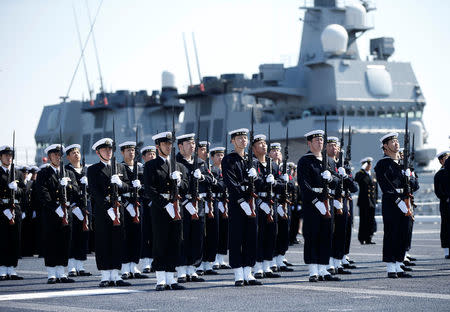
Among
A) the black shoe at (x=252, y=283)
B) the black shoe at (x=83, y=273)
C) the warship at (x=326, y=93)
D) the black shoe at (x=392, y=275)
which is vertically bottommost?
the black shoe at (x=252, y=283)

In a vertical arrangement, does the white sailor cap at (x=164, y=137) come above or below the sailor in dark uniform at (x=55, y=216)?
above

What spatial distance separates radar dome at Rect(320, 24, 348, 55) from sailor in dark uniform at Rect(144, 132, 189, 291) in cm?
3070

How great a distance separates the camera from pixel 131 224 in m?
13.9

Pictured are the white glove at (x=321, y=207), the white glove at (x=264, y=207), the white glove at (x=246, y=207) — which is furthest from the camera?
the white glove at (x=264, y=207)

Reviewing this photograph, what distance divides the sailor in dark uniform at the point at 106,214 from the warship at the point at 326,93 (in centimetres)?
2453

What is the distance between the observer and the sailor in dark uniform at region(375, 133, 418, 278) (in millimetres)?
12539

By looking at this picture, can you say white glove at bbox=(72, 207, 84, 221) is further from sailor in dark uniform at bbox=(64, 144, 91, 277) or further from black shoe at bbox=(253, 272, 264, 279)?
black shoe at bbox=(253, 272, 264, 279)

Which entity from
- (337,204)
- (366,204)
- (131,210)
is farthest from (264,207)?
(366,204)

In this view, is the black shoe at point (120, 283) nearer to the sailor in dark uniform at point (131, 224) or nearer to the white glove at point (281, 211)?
the sailor in dark uniform at point (131, 224)

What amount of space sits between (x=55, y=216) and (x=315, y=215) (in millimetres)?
3838

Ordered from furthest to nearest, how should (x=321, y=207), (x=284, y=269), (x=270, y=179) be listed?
(x=284, y=269), (x=270, y=179), (x=321, y=207)

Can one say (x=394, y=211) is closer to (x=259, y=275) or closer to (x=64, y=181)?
(x=259, y=275)

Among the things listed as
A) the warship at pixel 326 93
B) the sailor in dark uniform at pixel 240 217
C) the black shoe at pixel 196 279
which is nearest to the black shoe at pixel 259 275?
the black shoe at pixel 196 279

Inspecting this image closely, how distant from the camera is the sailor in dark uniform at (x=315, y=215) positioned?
12.1m
